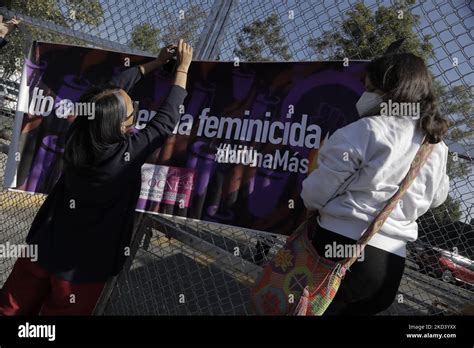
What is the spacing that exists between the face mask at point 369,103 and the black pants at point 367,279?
0.55 m

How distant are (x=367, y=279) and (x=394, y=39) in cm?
140

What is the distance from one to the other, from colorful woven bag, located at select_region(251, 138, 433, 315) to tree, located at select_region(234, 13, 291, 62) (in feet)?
4.44

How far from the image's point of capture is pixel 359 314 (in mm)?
2010

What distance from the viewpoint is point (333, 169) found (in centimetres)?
183

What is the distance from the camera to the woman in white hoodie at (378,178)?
1840mm

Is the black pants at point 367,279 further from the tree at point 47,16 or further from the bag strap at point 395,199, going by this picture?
the tree at point 47,16

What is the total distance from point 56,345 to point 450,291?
222 centimetres

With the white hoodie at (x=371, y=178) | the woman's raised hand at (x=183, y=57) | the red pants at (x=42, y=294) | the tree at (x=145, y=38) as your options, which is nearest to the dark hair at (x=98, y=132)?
the woman's raised hand at (x=183, y=57)

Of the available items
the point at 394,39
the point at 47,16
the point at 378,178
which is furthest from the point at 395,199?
the point at 47,16

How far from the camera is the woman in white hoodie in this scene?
6.04 feet

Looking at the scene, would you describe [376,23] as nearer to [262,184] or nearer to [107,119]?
[262,184]

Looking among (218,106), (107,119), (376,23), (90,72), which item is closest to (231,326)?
A: (107,119)

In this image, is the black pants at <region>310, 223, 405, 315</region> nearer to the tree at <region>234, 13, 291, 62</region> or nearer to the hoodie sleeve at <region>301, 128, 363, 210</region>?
the hoodie sleeve at <region>301, 128, 363, 210</region>

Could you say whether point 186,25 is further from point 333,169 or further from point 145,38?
point 333,169
